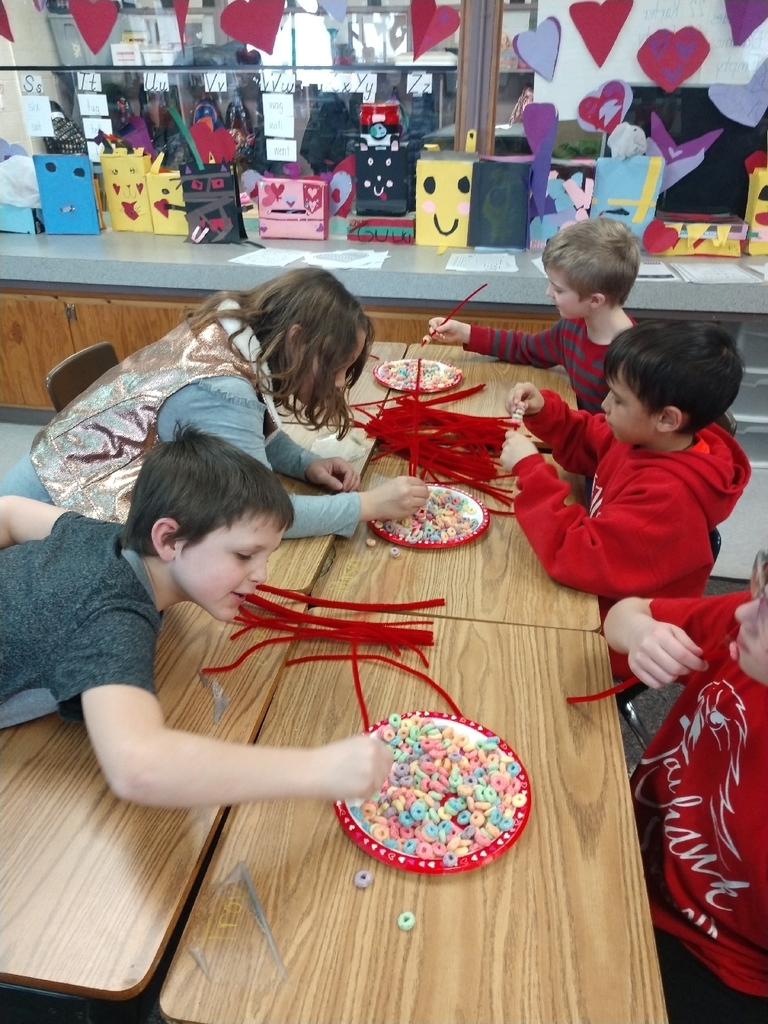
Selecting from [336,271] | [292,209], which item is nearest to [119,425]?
[336,271]

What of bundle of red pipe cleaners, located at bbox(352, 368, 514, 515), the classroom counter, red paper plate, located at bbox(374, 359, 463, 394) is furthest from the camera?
the classroom counter

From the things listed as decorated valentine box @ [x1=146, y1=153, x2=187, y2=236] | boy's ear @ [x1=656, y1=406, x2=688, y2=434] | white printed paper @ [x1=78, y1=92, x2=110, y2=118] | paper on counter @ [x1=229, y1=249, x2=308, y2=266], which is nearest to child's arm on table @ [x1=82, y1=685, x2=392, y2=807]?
boy's ear @ [x1=656, y1=406, x2=688, y2=434]

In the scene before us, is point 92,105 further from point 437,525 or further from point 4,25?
point 437,525

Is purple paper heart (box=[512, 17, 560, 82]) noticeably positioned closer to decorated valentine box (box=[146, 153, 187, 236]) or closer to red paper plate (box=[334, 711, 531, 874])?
decorated valentine box (box=[146, 153, 187, 236])

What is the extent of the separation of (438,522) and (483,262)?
1.87 meters

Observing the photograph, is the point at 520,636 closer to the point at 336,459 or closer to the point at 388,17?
the point at 336,459

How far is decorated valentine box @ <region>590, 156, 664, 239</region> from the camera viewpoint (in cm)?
291

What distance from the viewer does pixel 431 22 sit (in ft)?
9.95

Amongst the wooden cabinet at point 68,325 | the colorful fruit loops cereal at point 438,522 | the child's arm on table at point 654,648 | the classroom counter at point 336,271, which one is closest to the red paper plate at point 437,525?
the colorful fruit loops cereal at point 438,522

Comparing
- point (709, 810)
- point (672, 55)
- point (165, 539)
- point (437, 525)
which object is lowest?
point (709, 810)

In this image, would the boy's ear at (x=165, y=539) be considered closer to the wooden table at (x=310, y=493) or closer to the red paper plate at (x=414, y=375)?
the wooden table at (x=310, y=493)

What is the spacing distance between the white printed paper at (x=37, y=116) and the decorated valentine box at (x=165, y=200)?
57cm

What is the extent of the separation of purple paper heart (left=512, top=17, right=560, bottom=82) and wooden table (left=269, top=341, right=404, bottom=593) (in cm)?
156

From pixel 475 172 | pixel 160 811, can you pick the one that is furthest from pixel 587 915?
pixel 475 172
